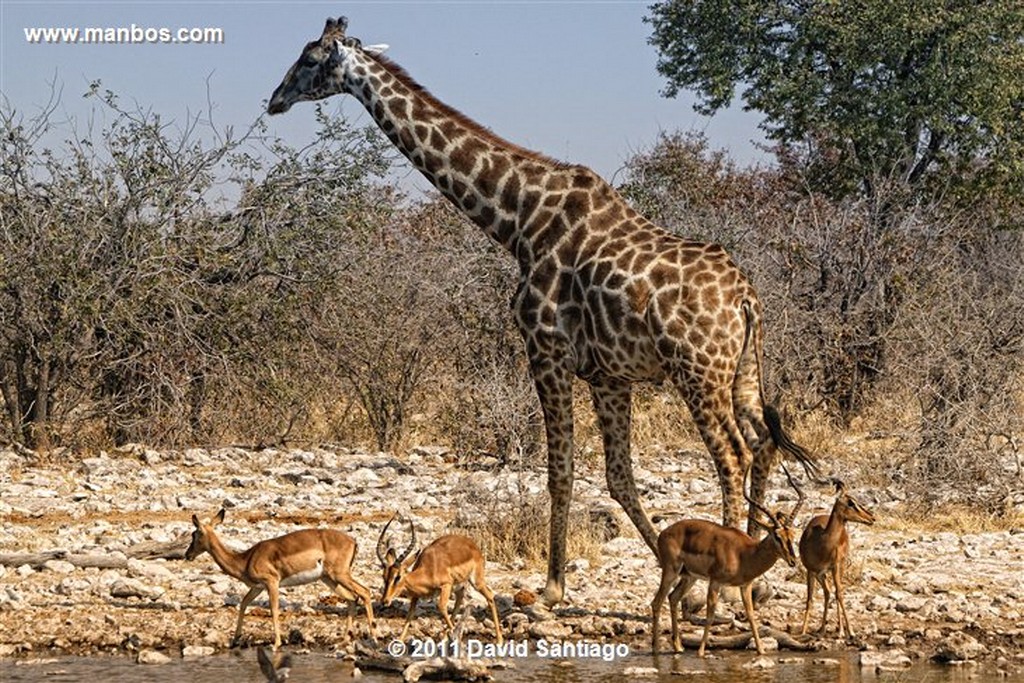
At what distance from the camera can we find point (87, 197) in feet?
55.1

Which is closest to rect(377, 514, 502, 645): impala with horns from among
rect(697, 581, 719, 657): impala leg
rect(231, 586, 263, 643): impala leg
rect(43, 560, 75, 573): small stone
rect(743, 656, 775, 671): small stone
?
rect(231, 586, 263, 643): impala leg

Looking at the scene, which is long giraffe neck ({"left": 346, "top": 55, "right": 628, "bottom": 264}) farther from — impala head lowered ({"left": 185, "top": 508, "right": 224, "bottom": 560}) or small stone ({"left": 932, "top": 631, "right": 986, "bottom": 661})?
small stone ({"left": 932, "top": 631, "right": 986, "bottom": 661})

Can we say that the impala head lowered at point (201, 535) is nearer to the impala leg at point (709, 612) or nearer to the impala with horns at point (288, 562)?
the impala with horns at point (288, 562)

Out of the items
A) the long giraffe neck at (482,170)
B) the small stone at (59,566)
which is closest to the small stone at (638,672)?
the long giraffe neck at (482,170)

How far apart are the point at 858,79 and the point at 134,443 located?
15.7 metres

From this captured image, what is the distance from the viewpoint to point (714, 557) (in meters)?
8.75

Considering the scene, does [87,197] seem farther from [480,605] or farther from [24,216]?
Answer: [480,605]

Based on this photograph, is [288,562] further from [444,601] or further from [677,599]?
[677,599]

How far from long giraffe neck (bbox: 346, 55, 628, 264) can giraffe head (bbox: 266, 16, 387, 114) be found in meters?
0.07

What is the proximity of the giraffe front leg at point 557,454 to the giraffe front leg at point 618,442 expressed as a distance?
0.21 metres

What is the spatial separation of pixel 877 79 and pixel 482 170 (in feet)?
61.0

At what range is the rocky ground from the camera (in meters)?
9.45

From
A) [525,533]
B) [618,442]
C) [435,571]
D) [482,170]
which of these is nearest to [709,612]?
[435,571]

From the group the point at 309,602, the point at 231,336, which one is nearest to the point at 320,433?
the point at 231,336
